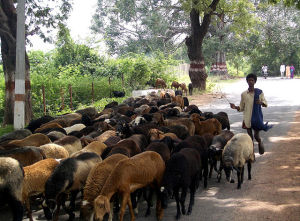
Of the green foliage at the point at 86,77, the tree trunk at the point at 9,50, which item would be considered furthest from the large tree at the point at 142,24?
the tree trunk at the point at 9,50

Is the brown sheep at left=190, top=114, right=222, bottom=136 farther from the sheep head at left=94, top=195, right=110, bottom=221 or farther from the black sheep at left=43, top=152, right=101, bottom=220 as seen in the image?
the sheep head at left=94, top=195, right=110, bottom=221

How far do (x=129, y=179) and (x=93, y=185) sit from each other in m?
0.56

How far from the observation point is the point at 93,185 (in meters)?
5.64

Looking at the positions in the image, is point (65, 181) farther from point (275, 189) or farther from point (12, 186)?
point (275, 189)

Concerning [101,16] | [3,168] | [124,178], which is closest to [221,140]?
[124,178]

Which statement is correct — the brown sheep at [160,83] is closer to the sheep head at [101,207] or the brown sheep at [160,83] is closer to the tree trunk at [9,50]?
the tree trunk at [9,50]

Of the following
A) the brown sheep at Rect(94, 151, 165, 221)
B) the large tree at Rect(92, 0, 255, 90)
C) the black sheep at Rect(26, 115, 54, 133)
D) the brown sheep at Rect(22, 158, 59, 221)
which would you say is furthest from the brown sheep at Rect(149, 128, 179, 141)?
the large tree at Rect(92, 0, 255, 90)

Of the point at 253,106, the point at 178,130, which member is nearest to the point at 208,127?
the point at 178,130

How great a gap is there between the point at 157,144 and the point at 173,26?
41.4 metres

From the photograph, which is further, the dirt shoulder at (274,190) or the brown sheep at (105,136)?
the brown sheep at (105,136)

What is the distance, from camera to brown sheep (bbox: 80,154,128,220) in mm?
5543

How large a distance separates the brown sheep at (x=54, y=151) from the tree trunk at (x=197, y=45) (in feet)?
66.4

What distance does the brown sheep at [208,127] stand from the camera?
10.3 metres

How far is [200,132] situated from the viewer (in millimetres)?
10430
